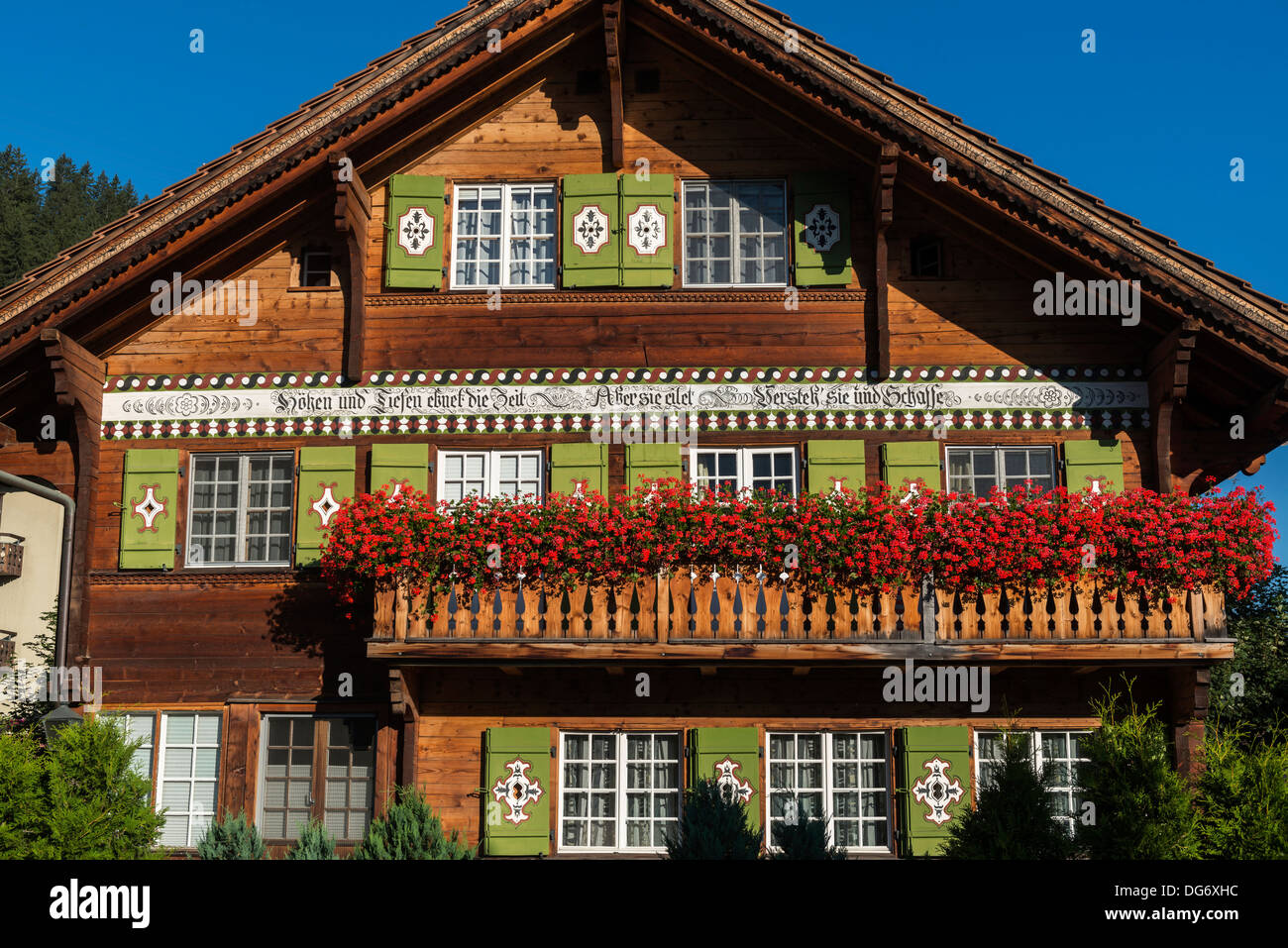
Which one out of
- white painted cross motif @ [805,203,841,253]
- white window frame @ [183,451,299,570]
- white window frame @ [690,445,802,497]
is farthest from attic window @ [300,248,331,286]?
white painted cross motif @ [805,203,841,253]

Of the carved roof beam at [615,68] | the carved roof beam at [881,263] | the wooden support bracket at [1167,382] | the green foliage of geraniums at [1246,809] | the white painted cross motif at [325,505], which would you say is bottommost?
the green foliage of geraniums at [1246,809]

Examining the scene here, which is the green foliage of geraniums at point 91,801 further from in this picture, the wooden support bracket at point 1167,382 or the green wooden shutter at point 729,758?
the wooden support bracket at point 1167,382

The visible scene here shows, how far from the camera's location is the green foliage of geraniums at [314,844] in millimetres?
16016

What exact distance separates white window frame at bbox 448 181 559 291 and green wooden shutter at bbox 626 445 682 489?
2478 mm

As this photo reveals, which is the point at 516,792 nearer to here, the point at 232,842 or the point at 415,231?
the point at 232,842

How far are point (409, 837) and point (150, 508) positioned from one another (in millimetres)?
5602

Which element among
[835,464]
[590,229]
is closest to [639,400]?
[590,229]

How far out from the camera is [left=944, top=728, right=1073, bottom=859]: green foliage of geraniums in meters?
13.8

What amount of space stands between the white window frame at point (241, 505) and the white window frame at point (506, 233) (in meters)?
3.19

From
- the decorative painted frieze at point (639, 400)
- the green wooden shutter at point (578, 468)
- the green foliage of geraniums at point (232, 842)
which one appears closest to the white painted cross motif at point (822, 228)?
the decorative painted frieze at point (639, 400)

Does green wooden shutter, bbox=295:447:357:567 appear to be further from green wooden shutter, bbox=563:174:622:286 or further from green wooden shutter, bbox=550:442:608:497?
green wooden shutter, bbox=563:174:622:286

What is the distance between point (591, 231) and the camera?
19.1 meters
